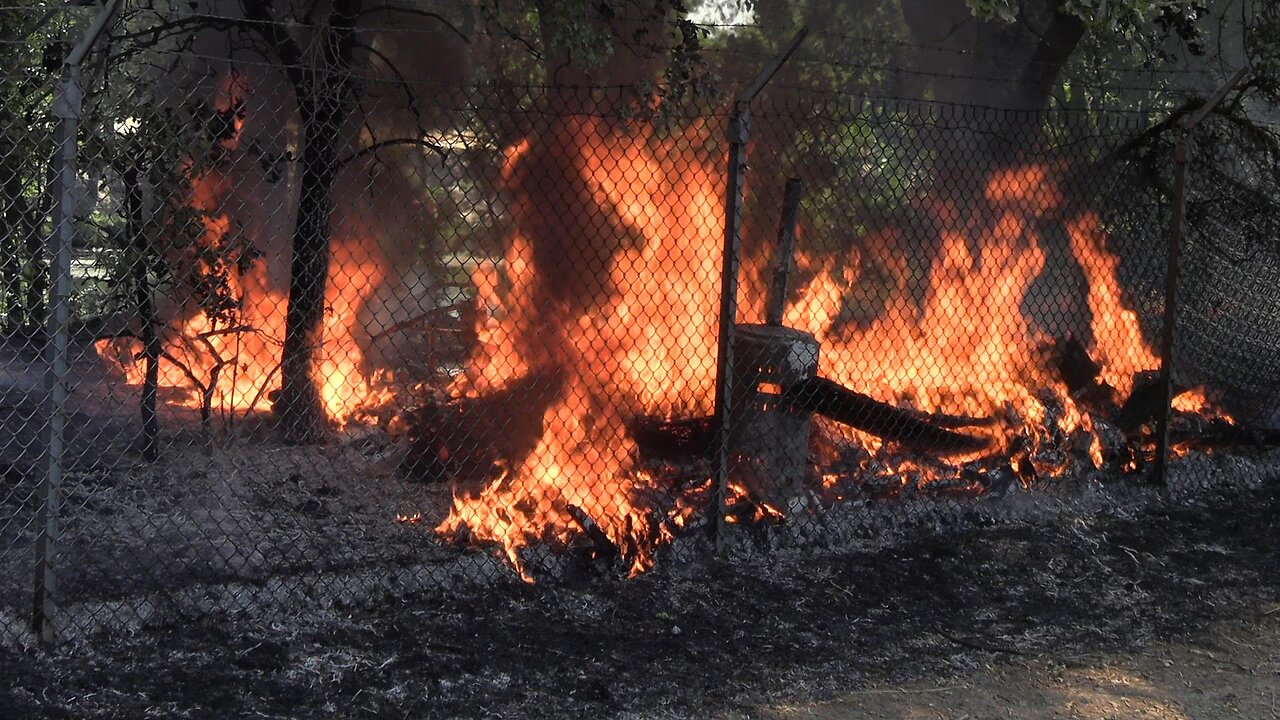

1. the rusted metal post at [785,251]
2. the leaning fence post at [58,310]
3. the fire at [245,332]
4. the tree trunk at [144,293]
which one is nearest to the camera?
the leaning fence post at [58,310]

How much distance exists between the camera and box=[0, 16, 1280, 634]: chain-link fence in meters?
5.53

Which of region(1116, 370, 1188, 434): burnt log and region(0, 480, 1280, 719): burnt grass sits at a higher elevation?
region(1116, 370, 1188, 434): burnt log

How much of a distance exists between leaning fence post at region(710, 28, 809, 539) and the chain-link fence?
44mm

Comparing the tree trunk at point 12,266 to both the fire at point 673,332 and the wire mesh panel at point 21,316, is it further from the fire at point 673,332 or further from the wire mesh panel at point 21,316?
the fire at point 673,332

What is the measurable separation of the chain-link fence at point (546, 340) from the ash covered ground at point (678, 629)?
15cm

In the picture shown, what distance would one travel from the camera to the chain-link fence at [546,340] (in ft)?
18.1

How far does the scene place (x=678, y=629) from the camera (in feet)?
15.9

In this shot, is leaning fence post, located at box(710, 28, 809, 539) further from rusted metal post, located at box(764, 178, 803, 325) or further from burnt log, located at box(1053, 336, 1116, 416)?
burnt log, located at box(1053, 336, 1116, 416)

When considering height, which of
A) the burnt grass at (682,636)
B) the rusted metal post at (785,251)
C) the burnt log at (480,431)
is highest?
the rusted metal post at (785,251)

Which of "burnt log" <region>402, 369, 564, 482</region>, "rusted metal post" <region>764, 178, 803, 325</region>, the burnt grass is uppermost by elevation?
"rusted metal post" <region>764, 178, 803, 325</region>

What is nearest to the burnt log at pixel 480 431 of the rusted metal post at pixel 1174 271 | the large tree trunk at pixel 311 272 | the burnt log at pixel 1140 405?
the large tree trunk at pixel 311 272

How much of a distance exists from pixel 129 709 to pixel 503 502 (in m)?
2.38

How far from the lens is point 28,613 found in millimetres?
4348

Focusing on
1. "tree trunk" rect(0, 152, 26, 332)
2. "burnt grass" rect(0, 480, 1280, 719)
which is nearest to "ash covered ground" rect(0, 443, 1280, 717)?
"burnt grass" rect(0, 480, 1280, 719)
